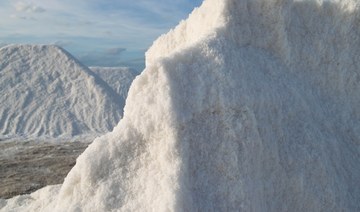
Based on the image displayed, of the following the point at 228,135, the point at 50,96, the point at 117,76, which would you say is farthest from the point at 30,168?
the point at 117,76

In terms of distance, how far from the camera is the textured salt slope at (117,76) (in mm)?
78431

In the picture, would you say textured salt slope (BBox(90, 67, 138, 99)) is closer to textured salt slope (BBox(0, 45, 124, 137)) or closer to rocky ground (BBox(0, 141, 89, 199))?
textured salt slope (BBox(0, 45, 124, 137))

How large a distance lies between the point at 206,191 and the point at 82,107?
164 ft

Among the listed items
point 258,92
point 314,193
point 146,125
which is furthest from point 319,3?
point 146,125

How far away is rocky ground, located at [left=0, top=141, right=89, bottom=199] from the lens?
1615 centimetres

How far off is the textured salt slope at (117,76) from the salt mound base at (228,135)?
2658 inches

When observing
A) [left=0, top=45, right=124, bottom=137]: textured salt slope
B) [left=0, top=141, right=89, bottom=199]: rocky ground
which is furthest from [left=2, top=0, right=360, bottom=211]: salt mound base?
[left=0, top=45, right=124, bottom=137]: textured salt slope

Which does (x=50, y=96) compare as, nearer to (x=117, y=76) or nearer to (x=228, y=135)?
(x=117, y=76)

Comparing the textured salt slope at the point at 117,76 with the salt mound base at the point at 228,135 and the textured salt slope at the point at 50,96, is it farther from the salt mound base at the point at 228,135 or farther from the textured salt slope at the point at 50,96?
the salt mound base at the point at 228,135

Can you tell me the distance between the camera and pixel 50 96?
56844 millimetres

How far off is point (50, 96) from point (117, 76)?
26056mm

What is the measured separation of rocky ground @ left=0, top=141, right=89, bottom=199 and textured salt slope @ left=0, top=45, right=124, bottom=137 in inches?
764

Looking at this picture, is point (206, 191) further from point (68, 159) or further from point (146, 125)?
point (68, 159)

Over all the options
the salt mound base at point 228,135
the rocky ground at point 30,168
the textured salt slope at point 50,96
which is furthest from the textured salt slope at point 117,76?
the salt mound base at point 228,135
